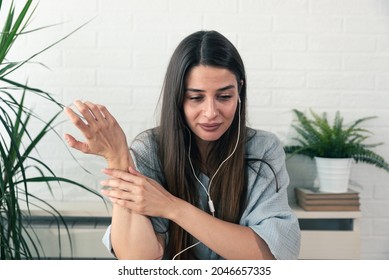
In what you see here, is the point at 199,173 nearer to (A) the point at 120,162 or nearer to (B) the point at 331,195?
(A) the point at 120,162

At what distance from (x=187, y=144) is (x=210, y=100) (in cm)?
19

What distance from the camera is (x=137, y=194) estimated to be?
116cm

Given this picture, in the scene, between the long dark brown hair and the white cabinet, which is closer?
the long dark brown hair

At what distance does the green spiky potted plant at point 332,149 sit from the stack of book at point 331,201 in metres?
0.03

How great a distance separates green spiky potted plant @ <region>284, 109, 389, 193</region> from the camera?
174cm

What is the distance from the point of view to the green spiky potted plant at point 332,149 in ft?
5.72

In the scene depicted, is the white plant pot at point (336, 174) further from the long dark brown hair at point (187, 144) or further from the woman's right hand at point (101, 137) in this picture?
the woman's right hand at point (101, 137)

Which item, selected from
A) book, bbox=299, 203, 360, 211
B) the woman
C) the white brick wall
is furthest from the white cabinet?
the woman

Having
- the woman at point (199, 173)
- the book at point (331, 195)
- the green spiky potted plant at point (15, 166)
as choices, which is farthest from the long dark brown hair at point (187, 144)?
the book at point (331, 195)

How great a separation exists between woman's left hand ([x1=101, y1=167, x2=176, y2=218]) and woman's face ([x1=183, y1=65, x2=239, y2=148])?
0.67 ft

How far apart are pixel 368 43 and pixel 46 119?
4.06 ft

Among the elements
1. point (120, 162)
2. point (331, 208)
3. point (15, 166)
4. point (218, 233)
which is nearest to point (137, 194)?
point (120, 162)

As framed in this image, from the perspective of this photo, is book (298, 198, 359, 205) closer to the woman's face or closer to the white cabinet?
the white cabinet
